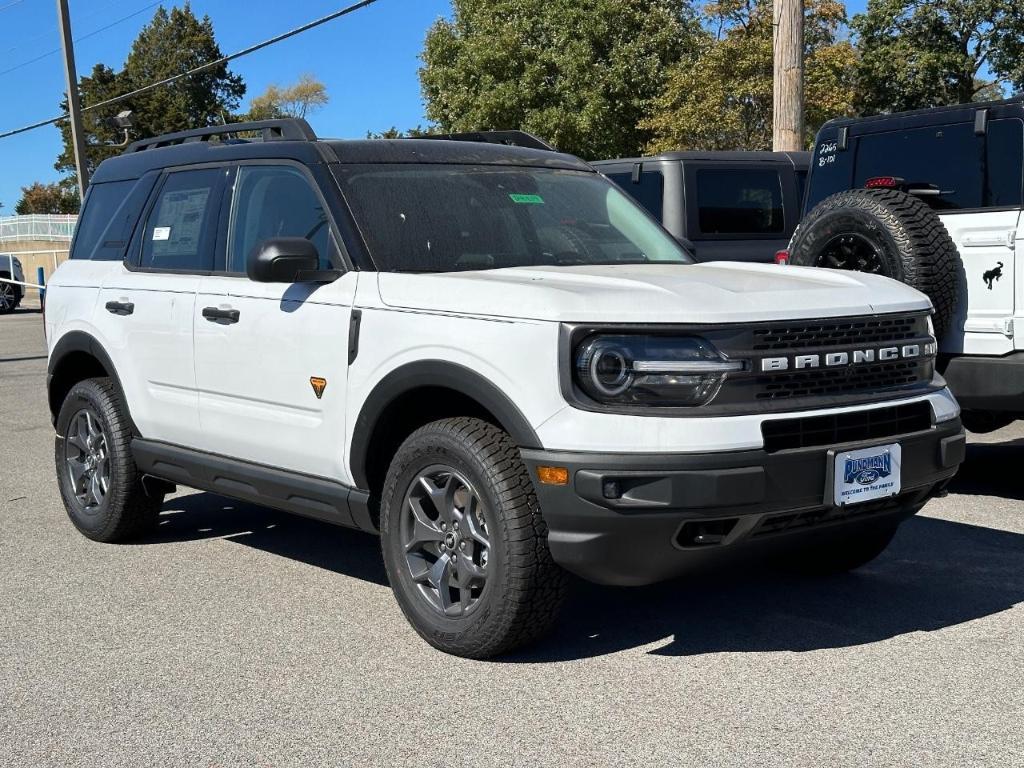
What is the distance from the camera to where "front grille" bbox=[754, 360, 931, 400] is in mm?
4305

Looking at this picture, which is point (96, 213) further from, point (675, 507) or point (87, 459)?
point (675, 507)

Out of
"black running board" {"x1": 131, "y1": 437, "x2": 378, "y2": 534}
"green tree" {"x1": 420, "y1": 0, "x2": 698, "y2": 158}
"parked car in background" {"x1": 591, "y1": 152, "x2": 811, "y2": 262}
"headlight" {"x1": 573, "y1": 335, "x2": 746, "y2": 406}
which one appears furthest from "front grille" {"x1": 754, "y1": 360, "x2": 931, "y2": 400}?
"green tree" {"x1": 420, "y1": 0, "x2": 698, "y2": 158}

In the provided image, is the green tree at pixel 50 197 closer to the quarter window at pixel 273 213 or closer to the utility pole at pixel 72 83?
the utility pole at pixel 72 83

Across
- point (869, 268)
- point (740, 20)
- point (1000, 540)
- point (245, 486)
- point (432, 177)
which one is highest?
point (740, 20)

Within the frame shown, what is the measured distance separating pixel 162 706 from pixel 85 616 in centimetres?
127

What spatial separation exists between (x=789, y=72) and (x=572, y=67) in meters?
24.3

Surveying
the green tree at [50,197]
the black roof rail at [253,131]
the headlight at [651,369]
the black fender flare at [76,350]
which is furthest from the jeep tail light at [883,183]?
the green tree at [50,197]

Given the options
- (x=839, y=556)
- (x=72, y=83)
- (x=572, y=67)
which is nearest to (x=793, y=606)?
(x=839, y=556)

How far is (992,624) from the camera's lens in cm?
497

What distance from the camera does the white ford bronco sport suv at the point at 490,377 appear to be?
164 inches

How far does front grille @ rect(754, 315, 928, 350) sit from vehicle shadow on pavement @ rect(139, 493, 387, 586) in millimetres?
2268

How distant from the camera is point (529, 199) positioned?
5629mm

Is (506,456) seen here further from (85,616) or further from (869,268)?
(869,268)

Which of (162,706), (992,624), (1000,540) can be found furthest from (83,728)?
(1000,540)
